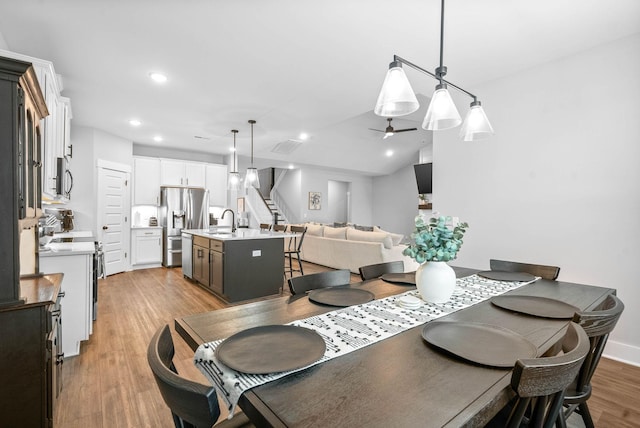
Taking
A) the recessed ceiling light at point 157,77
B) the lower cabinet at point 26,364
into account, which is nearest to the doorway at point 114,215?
the recessed ceiling light at point 157,77

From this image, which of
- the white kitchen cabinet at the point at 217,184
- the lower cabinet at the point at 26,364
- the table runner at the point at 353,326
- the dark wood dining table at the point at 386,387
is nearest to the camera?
the dark wood dining table at the point at 386,387

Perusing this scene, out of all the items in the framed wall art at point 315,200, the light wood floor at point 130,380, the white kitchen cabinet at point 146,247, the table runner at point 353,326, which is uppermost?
the framed wall art at point 315,200

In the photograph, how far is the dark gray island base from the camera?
392 centimetres

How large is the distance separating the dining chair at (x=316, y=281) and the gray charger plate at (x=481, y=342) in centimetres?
77

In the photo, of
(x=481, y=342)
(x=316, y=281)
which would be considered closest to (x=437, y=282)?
(x=481, y=342)

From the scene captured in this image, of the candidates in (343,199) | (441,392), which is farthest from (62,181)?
(343,199)

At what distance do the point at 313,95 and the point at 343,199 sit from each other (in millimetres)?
8527

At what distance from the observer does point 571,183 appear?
280cm

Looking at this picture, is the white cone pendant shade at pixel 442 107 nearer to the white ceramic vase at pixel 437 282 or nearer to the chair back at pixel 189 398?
the white ceramic vase at pixel 437 282

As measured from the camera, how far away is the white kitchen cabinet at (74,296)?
8.38 ft

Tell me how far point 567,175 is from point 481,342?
2.55 meters

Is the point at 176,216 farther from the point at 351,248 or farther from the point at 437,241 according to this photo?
the point at 437,241

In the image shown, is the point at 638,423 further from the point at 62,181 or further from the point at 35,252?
the point at 62,181

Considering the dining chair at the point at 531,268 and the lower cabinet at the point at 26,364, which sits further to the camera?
the dining chair at the point at 531,268
